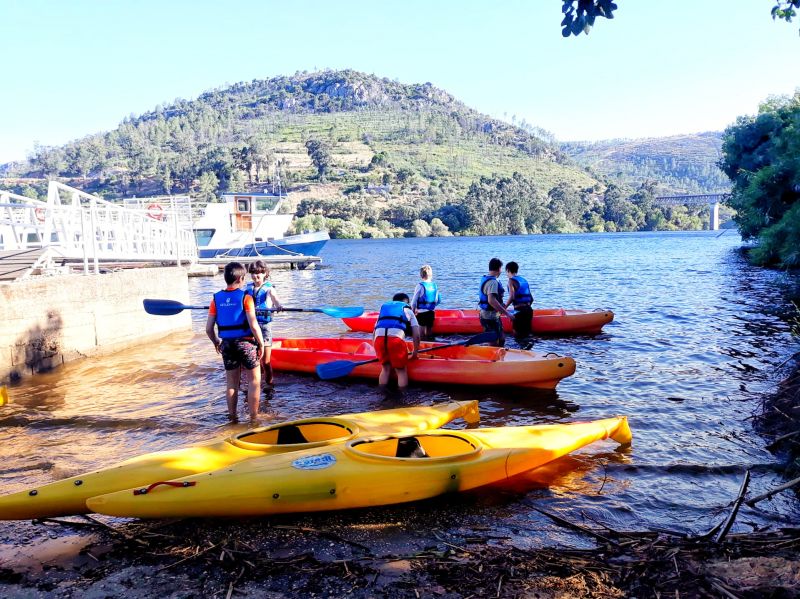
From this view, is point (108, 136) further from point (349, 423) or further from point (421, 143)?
point (349, 423)

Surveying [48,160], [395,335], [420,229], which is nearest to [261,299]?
[395,335]

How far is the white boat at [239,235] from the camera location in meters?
39.3

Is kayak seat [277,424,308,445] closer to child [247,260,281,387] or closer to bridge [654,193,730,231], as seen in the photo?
child [247,260,281,387]

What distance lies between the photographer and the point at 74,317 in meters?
10.4

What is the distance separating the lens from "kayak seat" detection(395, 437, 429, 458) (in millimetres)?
5527

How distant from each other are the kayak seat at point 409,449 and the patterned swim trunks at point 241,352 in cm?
240

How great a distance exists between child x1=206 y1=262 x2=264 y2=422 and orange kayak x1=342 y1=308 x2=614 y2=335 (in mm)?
6915

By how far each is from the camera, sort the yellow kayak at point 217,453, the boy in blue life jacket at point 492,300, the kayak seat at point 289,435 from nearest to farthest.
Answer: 1. the yellow kayak at point 217,453
2. the kayak seat at point 289,435
3. the boy in blue life jacket at point 492,300

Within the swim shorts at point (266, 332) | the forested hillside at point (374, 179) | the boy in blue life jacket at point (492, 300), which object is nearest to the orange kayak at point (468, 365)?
the boy in blue life jacket at point (492, 300)

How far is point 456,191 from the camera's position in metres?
120

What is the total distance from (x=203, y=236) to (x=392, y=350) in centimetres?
3405

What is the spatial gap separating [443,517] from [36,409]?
610 cm

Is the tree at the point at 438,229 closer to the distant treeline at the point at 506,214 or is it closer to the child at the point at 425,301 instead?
the distant treeline at the point at 506,214

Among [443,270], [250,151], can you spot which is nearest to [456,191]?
[250,151]
